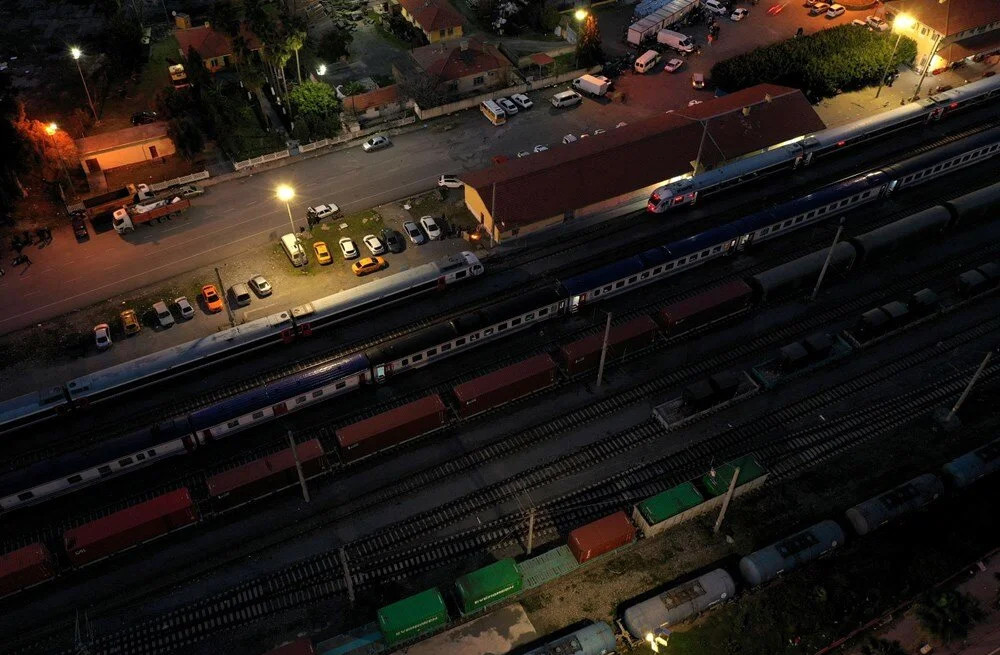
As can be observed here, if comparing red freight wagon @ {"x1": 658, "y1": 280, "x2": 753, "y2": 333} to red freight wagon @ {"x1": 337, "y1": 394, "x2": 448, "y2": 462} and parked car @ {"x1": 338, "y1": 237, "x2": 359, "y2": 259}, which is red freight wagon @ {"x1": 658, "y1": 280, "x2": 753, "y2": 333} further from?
parked car @ {"x1": 338, "y1": 237, "x2": 359, "y2": 259}

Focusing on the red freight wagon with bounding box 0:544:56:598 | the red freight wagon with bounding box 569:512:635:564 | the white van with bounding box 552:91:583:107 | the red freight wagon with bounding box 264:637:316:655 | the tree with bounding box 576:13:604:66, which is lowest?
the red freight wagon with bounding box 569:512:635:564

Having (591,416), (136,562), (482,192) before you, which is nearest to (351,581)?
(136,562)

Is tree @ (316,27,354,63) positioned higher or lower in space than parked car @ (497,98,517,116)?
higher

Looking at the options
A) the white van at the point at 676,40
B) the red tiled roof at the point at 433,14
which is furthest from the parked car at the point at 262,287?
the white van at the point at 676,40

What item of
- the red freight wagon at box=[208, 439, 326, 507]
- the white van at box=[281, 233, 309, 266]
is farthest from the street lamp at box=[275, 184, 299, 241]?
the red freight wagon at box=[208, 439, 326, 507]

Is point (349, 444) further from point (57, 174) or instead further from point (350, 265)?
point (57, 174)
